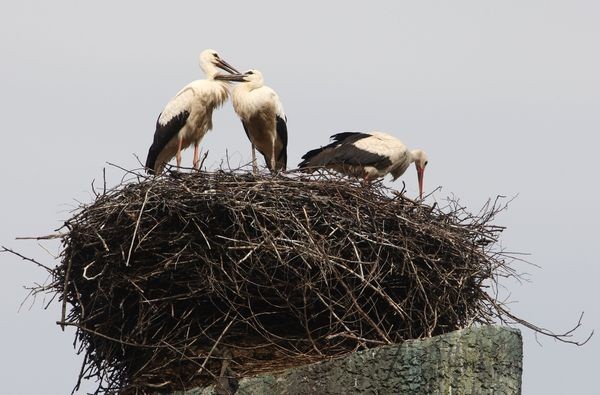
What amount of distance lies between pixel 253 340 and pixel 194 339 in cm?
38

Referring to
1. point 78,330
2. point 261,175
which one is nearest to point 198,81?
point 261,175

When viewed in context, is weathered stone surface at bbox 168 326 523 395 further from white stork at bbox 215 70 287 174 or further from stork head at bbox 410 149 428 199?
stork head at bbox 410 149 428 199

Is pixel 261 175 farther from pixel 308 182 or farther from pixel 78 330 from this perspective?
pixel 78 330

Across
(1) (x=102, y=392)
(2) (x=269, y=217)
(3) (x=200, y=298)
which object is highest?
(2) (x=269, y=217)

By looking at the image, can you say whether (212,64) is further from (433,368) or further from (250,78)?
(433,368)

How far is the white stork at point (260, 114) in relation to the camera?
1190 cm

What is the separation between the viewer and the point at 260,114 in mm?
11922

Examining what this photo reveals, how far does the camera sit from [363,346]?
7859 mm

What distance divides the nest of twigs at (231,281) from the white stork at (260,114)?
10.3ft

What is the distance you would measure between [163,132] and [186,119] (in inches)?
10.7

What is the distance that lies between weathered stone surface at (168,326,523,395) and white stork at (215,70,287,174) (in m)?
4.62

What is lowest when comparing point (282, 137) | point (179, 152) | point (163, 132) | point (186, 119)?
point (179, 152)

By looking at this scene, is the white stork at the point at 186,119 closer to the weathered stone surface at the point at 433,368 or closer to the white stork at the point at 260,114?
the white stork at the point at 260,114

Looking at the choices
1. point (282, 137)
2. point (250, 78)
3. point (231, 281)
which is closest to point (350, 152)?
point (282, 137)
